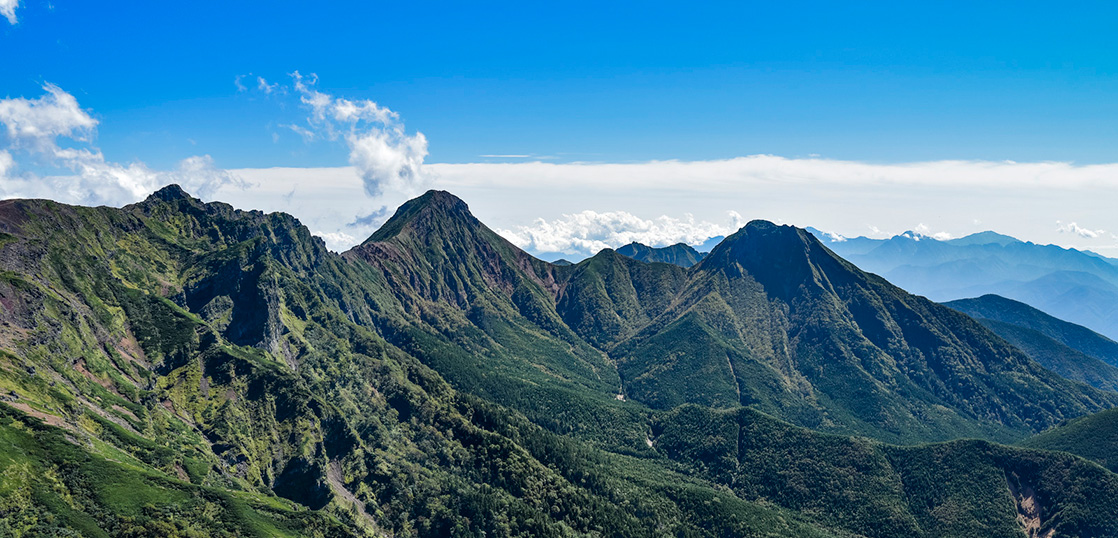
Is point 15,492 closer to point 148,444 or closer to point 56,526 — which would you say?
point 56,526

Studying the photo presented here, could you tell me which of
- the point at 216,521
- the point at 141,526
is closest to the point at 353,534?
the point at 216,521

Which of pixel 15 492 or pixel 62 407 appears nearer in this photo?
pixel 15 492

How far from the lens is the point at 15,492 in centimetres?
13625

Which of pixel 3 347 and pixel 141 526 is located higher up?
pixel 3 347

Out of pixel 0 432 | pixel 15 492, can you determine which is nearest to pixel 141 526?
pixel 15 492

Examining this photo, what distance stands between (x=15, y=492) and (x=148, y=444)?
57165 millimetres

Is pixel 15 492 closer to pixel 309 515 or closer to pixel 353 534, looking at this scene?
pixel 309 515

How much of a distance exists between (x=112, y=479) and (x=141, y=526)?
2015 centimetres

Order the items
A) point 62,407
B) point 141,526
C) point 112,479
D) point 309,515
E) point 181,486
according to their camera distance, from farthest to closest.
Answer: point 309,515 < point 62,407 < point 181,486 < point 112,479 < point 141,526

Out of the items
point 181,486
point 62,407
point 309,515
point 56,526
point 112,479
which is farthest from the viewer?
point 309,515

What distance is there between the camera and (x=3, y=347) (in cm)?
18750

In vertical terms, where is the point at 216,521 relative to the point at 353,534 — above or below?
above

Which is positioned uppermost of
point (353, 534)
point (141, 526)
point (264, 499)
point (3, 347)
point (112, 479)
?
point (3, 347)

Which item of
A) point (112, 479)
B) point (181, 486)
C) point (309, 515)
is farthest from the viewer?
point (309, 515)
